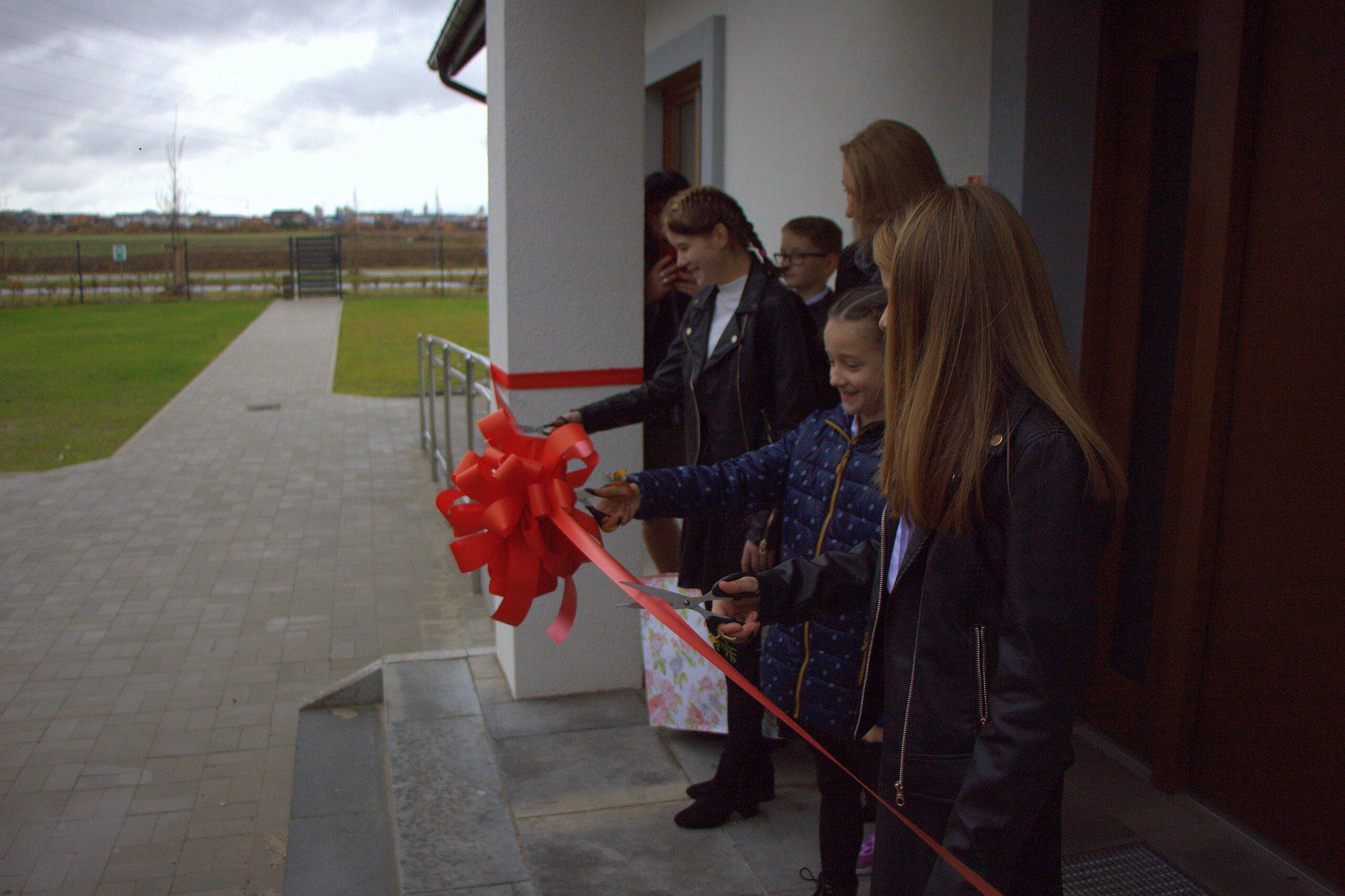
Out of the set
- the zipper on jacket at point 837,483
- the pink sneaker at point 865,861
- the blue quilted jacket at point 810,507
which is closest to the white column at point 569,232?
the pink sneaker at point 865,861

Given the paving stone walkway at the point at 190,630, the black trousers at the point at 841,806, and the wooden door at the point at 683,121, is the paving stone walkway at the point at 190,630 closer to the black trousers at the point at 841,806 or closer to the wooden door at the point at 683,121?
the black trousers at the point at 841,806

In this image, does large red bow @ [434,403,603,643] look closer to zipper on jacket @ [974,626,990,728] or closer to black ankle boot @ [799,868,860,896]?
zipper on jacket @ [974,626,990,728]

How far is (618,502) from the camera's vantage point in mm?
2291

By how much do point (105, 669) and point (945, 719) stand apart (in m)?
4.52

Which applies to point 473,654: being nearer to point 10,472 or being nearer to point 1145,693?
point 1145,693

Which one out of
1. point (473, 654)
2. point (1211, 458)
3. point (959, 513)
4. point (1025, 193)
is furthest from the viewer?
point (473, 654)

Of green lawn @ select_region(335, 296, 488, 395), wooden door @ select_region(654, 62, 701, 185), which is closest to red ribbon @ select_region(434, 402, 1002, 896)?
wooden door @ select_region(654, 62, 701, 185)

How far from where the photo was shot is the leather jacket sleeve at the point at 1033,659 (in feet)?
4.62

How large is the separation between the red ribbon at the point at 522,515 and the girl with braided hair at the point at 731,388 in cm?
76

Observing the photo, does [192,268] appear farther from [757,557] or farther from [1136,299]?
[757,557]

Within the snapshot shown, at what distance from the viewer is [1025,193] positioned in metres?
3.32

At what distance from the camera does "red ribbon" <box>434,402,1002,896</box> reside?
2.09m

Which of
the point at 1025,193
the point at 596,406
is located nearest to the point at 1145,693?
the point at 1025,193

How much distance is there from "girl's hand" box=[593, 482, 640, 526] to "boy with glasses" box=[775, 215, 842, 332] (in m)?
1.68
